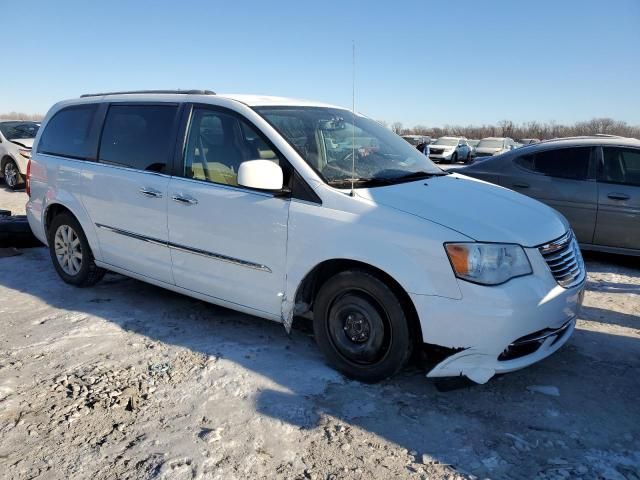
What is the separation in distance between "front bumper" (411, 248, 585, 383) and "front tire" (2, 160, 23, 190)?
1211 cm

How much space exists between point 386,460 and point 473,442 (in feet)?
1.64

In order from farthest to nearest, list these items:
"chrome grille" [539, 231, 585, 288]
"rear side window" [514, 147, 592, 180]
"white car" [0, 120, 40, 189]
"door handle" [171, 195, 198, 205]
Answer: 1. "white car" [0, 120, 40, 189]
2. "rear side window" [514, 147, 592, 180]
3. "door handle" [171, 195, 198, 205]
4. "chrome grille" [539, 231, 585, 288]

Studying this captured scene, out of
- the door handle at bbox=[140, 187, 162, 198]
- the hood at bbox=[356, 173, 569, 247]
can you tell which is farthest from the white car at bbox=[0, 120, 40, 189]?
the hood at bbox=[356, 173, 569, 247]

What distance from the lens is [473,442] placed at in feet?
9.26

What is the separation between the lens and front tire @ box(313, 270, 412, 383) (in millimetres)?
3199

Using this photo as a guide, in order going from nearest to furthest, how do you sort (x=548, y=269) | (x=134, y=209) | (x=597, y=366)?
1. (x=548, y=269)
2. (x=597, y=366)
3. (x=134, y=209)

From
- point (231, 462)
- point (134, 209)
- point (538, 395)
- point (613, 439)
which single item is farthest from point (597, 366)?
point (134, 209)

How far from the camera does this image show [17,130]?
13523 mm

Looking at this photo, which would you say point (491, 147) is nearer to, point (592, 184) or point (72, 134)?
point (592, 184)

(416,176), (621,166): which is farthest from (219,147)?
(621,166)

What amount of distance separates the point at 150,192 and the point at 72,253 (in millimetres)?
1543

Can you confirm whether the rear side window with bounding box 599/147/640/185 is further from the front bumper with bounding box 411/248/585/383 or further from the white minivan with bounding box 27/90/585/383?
the front bumper with bounding box 411/248/585/383

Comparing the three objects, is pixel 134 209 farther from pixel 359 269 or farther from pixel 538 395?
pixel 538 395

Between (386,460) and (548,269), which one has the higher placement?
(548,269)
